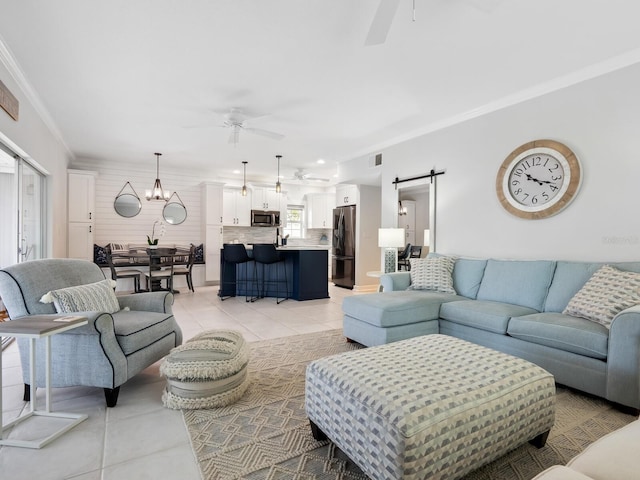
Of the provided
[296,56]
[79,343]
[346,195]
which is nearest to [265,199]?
[346,195]

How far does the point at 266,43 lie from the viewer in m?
2.71

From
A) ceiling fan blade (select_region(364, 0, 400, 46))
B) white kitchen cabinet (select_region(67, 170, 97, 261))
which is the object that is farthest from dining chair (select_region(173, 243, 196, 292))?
ceiling fan blade (select_region(364, 0, 400, 46))

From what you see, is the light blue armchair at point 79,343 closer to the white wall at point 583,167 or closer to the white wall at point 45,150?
the white wall at point 45,150

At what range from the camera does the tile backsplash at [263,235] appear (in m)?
8.27

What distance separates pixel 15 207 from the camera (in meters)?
3.73

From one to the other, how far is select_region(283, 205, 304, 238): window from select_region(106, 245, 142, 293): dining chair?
3845mm

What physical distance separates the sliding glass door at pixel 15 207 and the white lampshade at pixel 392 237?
4.36 metres

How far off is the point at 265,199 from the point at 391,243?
14.4 feet

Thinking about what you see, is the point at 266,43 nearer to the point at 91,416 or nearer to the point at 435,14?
the point at 435,14

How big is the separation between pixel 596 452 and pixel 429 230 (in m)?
3.89

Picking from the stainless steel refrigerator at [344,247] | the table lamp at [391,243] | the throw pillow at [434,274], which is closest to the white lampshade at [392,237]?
the table lamp at [391,243]

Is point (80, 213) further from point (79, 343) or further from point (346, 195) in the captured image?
point (79, 343)

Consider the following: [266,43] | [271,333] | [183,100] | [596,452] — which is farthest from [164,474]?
[183,100]

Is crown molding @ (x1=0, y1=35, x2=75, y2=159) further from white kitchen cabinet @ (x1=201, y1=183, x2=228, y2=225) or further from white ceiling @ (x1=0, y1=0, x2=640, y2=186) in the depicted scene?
white kitchen cabinet @ (x1=201, y1=183, x2=228, y2=225)
